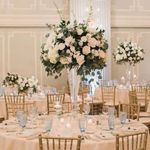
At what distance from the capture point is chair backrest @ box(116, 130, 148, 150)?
3622mm

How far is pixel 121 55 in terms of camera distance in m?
9.64

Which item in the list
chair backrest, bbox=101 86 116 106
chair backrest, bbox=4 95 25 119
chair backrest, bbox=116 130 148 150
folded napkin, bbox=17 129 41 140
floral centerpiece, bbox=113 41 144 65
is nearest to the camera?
chair backrest, bbox=116 130 148 150

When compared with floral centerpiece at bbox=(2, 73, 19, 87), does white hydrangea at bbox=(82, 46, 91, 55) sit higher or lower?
higher

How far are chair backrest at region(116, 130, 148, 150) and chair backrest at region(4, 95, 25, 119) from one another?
3.12 meters

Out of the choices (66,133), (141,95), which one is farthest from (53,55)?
(141,95)

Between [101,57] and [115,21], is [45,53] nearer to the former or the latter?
[101,57]

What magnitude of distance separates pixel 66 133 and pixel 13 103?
301 centimetres

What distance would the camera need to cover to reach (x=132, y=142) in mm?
3719

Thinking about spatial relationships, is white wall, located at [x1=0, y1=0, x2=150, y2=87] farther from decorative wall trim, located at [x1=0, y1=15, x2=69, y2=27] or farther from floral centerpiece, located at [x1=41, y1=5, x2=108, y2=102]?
floral centerpiece, located at [x1=41, y1=5, x2=108, y2=102]

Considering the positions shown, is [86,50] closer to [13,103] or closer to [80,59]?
[80,59]

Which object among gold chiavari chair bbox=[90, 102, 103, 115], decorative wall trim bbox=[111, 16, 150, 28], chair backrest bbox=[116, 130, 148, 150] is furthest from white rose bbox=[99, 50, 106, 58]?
decorative wall trim bbox=[111, 16, 150, 28]

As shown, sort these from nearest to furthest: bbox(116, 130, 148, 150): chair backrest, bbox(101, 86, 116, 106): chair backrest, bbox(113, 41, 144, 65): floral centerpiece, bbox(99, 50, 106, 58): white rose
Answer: bbox(116, 130, 148, 150): chair backrest → bbox(99, 50, 106, 58): white rose → bbox(101, 86, 116, 106): chair backrest → bbox(113, 41, 144, 65): floral centerpiece

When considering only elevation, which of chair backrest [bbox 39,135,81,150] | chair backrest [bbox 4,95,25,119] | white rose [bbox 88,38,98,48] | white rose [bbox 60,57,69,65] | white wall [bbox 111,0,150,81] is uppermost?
white wall [bbox 111,0,150,81]

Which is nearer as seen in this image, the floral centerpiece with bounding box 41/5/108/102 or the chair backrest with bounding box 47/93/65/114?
the floral centerpiece with bounding box 41/5/108/102
